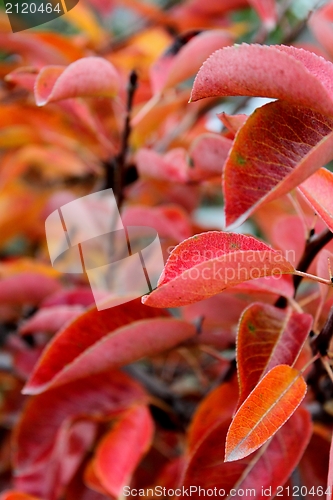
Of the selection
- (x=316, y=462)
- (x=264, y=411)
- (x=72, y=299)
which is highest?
(x=264, y=411)

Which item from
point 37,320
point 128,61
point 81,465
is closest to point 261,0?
point 128,61

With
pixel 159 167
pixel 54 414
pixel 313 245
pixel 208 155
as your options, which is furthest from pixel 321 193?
pixel 54 414

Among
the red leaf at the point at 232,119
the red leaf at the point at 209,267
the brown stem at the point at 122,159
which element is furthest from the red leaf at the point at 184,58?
the red leaf at the point at 209,267

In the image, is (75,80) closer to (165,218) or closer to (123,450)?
(165,218)

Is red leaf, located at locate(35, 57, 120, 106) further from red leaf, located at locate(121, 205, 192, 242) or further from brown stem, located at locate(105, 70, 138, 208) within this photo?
red leaf, located at locate(121, 205, 192, 242)

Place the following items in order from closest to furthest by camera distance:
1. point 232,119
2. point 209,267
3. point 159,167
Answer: point 209,267 < point 232,119 < point 159,167

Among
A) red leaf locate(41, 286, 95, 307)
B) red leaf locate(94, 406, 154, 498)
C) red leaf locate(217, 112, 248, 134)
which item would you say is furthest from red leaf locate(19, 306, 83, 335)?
red leaf locate(217, 112, 248, 134)

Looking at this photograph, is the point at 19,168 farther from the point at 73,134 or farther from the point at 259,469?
the point at 259,469
